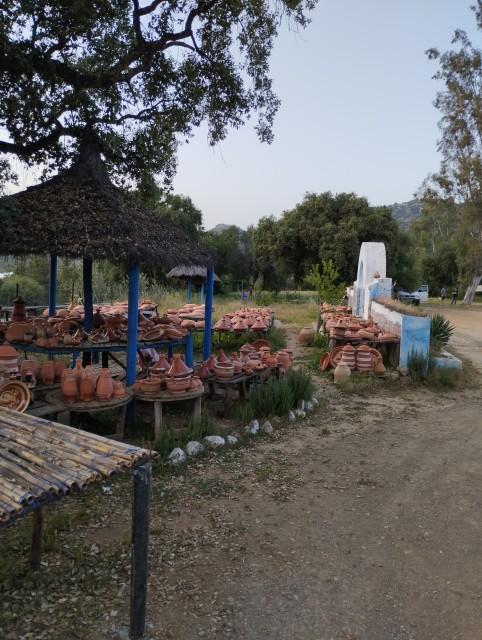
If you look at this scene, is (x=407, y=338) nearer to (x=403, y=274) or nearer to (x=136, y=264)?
(x=136, y=264)

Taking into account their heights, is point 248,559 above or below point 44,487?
below

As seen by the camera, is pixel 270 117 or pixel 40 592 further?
pixel 270 117

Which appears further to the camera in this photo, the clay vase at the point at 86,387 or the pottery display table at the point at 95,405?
the clay vase at the point at 86,387

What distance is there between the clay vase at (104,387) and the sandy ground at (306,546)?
95 centimetres

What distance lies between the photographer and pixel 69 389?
4.48 meters

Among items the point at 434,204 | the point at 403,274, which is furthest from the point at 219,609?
the point at 434,204

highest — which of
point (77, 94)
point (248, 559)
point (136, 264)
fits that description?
point (77, 94)

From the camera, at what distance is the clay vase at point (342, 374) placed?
807 centimetres

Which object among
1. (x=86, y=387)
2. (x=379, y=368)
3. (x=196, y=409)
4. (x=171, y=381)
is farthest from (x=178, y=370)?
(x=379, y=368)

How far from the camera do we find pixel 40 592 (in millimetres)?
2662

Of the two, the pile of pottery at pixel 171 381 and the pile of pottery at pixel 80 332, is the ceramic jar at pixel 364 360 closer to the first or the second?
the pile of pottery at pixel 80 332

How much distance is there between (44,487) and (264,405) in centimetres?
411

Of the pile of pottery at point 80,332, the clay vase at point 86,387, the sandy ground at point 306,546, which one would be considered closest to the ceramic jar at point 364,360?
the sandy ground at point 306,546

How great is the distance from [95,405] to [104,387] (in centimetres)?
21
